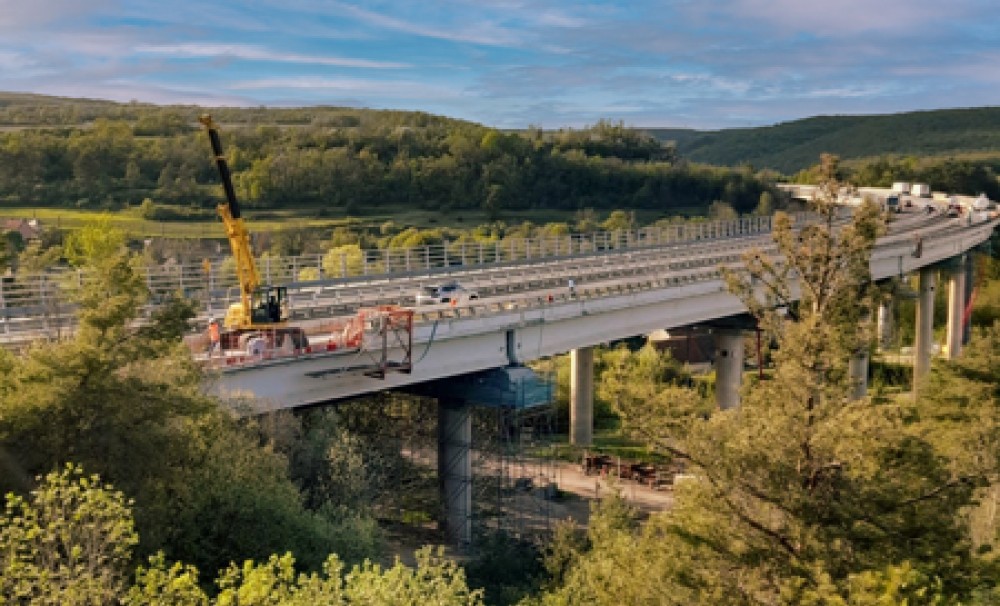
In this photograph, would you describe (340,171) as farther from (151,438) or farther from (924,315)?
(151,438)

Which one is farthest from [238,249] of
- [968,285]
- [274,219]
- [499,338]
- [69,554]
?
[968,285]

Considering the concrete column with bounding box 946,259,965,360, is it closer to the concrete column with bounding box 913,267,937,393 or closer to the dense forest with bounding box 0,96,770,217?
the concrete column with bounding box 913,267,937,393

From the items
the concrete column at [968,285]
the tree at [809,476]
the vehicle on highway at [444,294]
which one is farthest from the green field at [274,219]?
the tree at [809,476]

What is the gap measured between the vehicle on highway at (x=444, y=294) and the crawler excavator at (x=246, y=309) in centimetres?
1031

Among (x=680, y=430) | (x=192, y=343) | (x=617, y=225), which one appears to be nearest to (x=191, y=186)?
(x=617, y=225)

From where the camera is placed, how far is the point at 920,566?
17938 millimetres

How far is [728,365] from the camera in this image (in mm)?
59375

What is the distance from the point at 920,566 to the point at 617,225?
306ft

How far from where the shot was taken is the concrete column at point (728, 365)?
193ft

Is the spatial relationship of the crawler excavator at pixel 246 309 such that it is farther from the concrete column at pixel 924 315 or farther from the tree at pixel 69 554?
the concrete column at pixel 924 315

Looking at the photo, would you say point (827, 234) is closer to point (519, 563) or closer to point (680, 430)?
point (680, 430)

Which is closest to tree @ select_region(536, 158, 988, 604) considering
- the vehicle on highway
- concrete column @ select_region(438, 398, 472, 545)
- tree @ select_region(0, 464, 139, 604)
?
tree @ select_region(0, 464, 139, 604)

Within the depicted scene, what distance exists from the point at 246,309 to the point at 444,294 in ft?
42.5

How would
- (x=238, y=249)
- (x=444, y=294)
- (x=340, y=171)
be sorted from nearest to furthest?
(x=238, y=249)
(x=444, y=294)
(x=340, y=171)
